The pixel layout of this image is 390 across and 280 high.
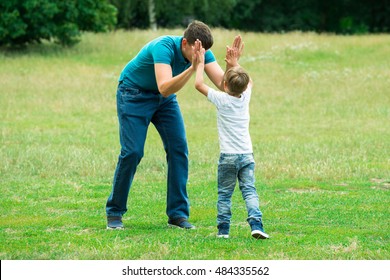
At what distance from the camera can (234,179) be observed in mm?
7703

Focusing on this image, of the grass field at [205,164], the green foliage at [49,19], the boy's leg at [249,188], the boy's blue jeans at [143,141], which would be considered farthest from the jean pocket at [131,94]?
the green foliage at [49,19]

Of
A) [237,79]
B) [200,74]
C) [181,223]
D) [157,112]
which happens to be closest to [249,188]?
[237,79]

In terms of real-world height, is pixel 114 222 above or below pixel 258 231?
below

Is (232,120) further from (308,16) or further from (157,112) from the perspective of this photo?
(308,16)

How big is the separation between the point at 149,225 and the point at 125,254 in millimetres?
1762

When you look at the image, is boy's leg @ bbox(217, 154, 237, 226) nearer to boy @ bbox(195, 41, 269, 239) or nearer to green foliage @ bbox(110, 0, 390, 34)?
boy @ bbox(195, 41, 269, 239)

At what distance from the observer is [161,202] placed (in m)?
10.5

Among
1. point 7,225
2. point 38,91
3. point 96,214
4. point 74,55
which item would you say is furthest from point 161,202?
point 74,55

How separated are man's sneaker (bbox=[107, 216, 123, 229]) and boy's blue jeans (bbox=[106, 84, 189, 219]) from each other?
0.04 meters

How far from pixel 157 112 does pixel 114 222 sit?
1174 millimetres

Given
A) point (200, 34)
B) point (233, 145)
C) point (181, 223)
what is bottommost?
point (181, 223)

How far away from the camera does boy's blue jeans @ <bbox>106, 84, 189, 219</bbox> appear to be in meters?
8.39

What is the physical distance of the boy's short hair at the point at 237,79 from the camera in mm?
7457

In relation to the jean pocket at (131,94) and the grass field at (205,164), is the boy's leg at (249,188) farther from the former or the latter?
the jean pocket at (131,94)
